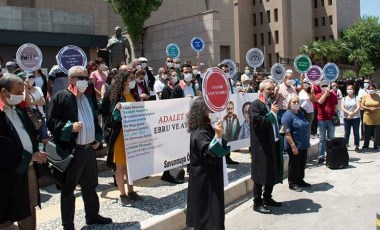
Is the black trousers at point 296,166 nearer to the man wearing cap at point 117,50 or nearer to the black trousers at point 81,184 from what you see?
the black trousers at point 81,184

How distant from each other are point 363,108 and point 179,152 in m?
7.30

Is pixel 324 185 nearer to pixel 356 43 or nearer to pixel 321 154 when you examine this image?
pixel 321 154

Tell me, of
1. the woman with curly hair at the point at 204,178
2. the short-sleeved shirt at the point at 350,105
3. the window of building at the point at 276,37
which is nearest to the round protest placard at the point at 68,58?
the woman with curly hair at the point at 204,178

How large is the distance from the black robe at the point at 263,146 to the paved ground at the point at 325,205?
65 cm

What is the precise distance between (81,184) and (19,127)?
141 centimetres

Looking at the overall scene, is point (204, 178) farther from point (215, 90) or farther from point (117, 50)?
point (117, 50)

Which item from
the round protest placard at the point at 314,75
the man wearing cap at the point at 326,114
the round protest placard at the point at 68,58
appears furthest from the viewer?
the round protest placard at the point at 314,75

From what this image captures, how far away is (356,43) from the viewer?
2881 inches

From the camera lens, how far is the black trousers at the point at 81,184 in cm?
537

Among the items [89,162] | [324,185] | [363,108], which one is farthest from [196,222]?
[363,108]

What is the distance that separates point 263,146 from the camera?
7.11 meters

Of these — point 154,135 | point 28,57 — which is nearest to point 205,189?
point 154,135

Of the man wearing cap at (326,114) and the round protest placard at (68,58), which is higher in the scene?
the round protest placard at (68,58)

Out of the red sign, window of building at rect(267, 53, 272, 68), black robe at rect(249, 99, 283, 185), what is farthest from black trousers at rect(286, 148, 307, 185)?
window of building at rect(267, 53, 272, 68)
